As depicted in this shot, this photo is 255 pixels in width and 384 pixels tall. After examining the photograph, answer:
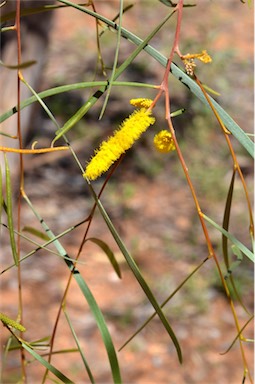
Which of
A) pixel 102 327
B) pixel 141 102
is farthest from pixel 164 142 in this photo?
pixel 102 327

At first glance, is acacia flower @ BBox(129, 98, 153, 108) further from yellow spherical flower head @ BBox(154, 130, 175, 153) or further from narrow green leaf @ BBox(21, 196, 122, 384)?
narrow green leaf @ BBox(21, 196, 122, 384)

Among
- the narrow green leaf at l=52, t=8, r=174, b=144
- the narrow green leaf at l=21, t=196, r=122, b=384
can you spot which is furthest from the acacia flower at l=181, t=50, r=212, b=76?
the narrow green leaf at l=21, t=196, r=122, b=384

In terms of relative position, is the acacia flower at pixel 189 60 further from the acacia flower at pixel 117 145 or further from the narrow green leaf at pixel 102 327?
the narrow green leaf at pixel 102 327

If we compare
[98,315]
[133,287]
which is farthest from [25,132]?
[98,315]

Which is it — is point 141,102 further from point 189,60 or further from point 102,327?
point 102,327

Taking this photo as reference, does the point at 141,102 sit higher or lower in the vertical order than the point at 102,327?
higher

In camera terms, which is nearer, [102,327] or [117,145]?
[117,145]

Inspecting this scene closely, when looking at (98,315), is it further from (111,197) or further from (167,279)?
(111,197)

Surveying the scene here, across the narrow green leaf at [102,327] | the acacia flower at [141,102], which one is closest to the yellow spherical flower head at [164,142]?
the acacia flower at [141,102]
